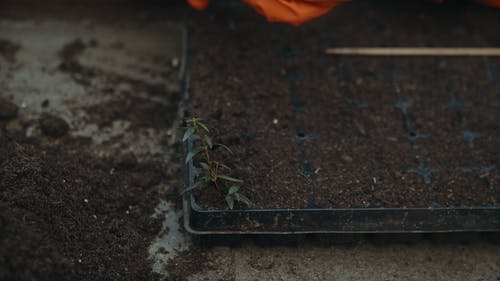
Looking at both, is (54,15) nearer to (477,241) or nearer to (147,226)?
(147,226)

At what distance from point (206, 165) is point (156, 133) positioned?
627 millimetres

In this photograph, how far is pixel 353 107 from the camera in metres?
2.96

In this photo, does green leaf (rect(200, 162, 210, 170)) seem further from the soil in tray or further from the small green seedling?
the soil in tray

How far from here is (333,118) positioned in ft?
9.53

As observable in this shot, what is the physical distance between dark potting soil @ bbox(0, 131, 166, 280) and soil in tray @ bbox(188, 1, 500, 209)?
35 cm

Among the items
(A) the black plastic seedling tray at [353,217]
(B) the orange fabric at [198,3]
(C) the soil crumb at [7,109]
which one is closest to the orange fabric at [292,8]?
(B) the orange fabric at [198,3]

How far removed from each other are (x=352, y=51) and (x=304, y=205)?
3.05 feet

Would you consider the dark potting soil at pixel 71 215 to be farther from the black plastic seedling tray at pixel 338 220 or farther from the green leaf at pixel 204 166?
the green leaf at pixel 204 166

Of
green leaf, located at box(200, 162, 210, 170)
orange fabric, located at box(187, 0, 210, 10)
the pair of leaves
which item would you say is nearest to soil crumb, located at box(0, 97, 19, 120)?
orange fabric, located at box(187, 0, 210, 10)

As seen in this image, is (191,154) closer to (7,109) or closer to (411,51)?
(7,109)

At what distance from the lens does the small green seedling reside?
2496mm

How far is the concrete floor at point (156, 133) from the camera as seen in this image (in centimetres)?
268

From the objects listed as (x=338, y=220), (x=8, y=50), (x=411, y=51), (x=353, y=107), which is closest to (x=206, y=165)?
(x=338, y=220)

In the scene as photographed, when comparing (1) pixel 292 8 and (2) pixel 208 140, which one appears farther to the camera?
(1) pixel 292 8
